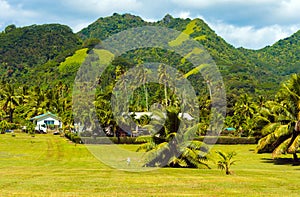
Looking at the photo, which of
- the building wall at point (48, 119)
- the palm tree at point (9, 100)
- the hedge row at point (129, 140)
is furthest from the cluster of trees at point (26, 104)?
the hedge row at point (129, 140)

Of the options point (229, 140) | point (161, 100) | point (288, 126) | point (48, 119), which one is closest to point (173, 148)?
point (288, 126)

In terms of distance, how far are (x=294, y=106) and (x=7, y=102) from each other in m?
71.8

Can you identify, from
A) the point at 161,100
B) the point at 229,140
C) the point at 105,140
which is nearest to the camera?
the point at 105,140

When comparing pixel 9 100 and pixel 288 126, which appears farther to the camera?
pixel 9 100

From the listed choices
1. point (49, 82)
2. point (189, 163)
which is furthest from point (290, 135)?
point (49, 82)

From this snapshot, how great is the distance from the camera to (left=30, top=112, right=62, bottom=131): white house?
87.4 meters

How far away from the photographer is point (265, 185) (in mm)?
18000

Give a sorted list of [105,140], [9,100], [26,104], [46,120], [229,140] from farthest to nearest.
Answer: [26,104], [9,100], [46,120], [229,140], [105,140]

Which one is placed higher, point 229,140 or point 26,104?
point 26,104

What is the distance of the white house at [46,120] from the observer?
87.4 m

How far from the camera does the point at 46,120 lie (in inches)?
3474

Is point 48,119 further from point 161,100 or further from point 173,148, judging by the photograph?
point 173,148

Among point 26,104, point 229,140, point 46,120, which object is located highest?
point 26,104

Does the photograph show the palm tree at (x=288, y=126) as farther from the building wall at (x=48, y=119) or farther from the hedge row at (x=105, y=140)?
the building wall at (x=48, y=119)
